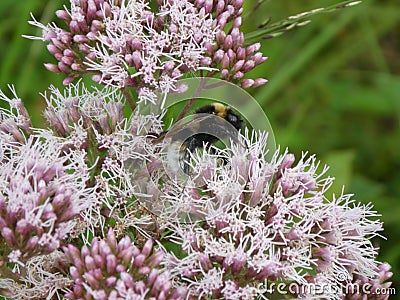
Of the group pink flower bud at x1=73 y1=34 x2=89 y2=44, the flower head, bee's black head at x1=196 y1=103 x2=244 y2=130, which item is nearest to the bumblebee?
bee's black head at x1=196 y1=103 x2=244 y2=130

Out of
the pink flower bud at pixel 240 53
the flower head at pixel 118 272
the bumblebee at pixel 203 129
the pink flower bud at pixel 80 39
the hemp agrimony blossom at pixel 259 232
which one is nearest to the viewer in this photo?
the flower head at pixel 118 272

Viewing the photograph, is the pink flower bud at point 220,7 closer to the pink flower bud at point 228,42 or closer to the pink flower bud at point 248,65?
the pink flower bud at point 228,42

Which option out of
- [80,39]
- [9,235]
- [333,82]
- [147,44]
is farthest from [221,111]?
[333,82]

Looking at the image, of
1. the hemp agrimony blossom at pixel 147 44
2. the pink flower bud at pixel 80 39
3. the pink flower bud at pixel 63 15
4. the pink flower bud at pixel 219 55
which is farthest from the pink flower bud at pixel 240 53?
the pink flower bud at pixel 63 15

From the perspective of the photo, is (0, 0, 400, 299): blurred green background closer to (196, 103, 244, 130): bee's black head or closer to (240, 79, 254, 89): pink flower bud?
(240, 79, 254, 89): pink flower bud

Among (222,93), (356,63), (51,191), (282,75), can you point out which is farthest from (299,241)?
(356,63)

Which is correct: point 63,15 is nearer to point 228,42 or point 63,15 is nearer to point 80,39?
point 80,39
